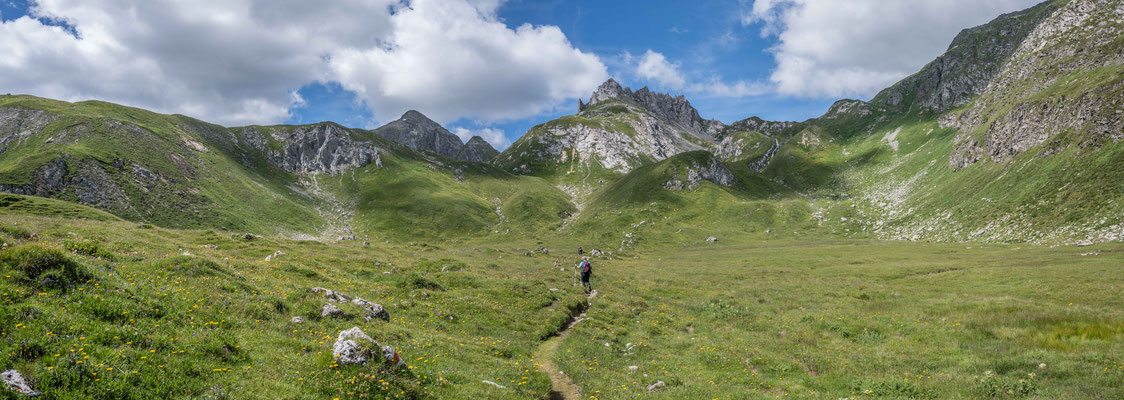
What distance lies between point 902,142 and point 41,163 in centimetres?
30485

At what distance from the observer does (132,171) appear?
114 m

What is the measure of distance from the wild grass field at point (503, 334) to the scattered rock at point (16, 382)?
0.56 ft

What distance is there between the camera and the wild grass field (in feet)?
34.3

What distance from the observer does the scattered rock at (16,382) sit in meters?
7.65

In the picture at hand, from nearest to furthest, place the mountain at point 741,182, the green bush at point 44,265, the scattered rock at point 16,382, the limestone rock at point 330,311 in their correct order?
the scattered rock at point 16,382 → the green bush at point 44,265 → the limestone rock at point 330,311 → the mountain at point 741,182

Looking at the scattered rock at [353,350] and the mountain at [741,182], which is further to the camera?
the mountain at [741,182]

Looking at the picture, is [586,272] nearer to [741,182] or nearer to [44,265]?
[44,265]

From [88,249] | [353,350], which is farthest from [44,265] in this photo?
[353,350]

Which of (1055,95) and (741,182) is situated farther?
(741,182)

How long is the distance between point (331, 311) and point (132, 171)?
477 ft

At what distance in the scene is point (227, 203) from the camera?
12669cm

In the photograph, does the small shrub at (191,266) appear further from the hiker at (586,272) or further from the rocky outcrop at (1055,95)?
the rocky outcrop at (1055,95)

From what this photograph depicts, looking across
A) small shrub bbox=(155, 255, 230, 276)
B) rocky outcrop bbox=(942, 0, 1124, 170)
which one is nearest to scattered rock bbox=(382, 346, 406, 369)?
small shrub bbox=(155, 255, 230, 276)

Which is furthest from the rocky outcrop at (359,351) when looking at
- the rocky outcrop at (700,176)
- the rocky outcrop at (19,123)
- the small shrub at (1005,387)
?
the rocky outcrop at (19,123)
